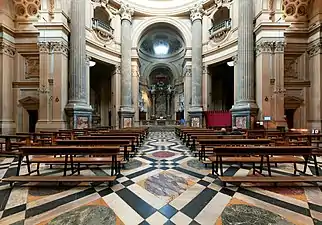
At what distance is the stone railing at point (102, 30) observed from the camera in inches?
580

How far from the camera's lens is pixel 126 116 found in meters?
16.3

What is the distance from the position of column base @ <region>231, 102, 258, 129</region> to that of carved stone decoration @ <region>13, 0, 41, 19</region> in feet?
43.2

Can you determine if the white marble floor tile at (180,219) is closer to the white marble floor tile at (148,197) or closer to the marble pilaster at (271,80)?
the white marble floor tile at (148,197)

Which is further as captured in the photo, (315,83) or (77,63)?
(315,83)

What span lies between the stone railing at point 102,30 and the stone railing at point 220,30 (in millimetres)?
8544

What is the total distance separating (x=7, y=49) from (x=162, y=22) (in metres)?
12.8

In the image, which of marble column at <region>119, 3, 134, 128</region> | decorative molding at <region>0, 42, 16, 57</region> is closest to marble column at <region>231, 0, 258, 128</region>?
marble column at <region>119, 3, 134, 128</region>

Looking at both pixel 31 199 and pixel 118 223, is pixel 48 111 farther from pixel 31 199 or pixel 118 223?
pixel 118 223

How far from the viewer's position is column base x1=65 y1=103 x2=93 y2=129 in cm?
1040

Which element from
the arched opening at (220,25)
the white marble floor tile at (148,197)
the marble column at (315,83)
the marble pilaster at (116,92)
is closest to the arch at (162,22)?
the arched opening at (220,25)

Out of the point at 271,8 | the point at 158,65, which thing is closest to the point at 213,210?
the point at 271,8

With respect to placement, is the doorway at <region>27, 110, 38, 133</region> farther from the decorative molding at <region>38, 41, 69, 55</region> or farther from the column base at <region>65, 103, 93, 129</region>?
the decorative molding at <region>38, 41, 69, 55</region>

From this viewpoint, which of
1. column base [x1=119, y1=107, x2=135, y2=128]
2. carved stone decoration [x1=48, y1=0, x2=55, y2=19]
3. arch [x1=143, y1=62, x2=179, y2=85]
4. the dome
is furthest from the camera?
arch [x1=143, y1=62, x2=179, y2=85]

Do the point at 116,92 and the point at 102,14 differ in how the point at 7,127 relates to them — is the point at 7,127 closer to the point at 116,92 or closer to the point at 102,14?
the point at 116,92
